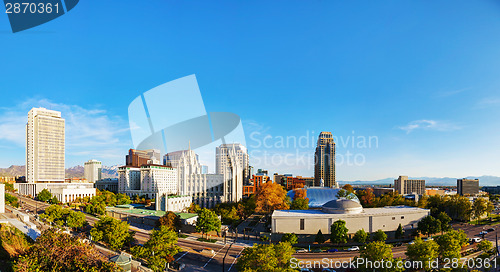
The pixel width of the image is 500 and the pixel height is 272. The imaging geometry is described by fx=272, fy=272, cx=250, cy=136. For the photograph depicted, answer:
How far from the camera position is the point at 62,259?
21766 millimetres

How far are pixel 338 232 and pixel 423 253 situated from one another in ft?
49.8

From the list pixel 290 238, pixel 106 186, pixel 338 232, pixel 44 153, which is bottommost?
pixel 106 186

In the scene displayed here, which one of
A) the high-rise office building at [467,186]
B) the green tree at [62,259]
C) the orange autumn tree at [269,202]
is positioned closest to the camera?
the green tree at [62,259]

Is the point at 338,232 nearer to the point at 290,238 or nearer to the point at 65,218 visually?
the point at 290,238

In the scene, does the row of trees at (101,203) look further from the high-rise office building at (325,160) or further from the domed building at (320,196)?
the high-rise office building at (325,160)

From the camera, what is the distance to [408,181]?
148750mm

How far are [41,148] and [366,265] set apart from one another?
126137 mm

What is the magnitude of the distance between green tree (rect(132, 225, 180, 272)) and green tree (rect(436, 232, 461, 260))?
29.7 meters

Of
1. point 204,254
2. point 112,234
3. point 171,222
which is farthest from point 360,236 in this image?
point 112,234

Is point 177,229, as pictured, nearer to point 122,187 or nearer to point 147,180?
point 147,180

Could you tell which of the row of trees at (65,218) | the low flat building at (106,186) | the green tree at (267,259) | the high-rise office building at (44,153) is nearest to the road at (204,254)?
the green tree at (267,259)

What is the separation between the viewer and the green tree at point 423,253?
26956 mm

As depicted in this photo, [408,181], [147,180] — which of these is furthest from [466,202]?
[147,180]

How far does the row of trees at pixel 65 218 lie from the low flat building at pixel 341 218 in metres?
33.0
